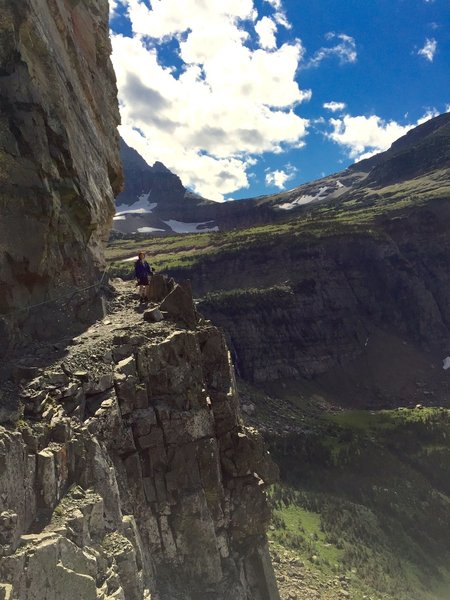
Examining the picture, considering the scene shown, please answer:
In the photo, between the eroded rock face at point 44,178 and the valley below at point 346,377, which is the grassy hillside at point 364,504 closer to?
the valley below at point 346,377

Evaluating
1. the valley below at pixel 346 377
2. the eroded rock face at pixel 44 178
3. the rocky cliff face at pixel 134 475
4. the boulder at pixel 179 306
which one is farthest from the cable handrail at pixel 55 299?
the valley below at pixel 346 377

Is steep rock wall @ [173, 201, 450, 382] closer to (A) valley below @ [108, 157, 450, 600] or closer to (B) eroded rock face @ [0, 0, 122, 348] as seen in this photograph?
(A) valley below @ [108, 157, 450, 600]

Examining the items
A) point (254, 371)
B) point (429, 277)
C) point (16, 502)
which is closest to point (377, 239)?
point (429, 277)

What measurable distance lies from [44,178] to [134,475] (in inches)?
493

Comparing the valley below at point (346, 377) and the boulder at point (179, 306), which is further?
the valley below at point (346, 377)

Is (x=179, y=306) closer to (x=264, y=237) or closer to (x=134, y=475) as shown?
(x=134, y=475)

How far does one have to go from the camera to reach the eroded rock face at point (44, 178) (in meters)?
17.2

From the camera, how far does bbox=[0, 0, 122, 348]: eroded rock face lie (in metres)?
17.2

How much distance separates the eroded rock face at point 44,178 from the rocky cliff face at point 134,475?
2533mm

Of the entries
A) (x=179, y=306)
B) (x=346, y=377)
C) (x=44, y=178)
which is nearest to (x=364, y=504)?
(x=179, y=306)

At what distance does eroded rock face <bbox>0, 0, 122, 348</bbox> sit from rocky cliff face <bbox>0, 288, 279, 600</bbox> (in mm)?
2533

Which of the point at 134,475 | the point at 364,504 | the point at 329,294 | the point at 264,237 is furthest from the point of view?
the point at 264,237

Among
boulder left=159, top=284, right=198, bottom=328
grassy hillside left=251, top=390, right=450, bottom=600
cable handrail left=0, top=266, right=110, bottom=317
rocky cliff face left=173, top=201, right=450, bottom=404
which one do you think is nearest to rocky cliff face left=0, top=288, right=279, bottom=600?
boulder left=159, top=284, right=198, bottom=328

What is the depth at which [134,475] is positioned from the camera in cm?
1628
